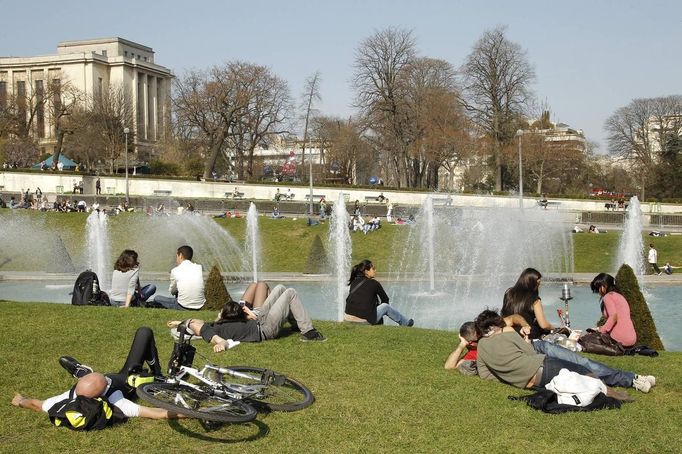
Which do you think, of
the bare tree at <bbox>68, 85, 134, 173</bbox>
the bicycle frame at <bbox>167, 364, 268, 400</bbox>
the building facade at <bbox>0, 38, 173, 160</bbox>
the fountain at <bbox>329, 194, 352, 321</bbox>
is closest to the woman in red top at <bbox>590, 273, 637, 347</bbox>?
the bicycle frame at <bbox>167, 364, 268, 400</bbox>

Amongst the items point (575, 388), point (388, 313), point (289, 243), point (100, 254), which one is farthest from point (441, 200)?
point (575, 388)

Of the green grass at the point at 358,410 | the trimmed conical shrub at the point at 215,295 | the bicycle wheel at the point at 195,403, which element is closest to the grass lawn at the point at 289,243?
the trimmed conical shrub at the point at 215,295

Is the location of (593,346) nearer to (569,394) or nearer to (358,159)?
(569,394)

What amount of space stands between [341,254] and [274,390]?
2252cm

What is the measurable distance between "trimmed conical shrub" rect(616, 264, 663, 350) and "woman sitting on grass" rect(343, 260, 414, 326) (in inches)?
143

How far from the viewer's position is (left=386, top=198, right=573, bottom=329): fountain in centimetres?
2498

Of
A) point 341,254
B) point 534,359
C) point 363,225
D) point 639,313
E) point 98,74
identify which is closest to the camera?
point 534,359

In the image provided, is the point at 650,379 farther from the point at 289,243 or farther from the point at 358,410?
the point at 289,243

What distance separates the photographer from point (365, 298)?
12.7 m

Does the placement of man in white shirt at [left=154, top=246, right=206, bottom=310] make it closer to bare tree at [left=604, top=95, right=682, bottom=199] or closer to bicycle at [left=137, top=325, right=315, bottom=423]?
bicycle at [left=137, top=325, right=315, bottom=423]

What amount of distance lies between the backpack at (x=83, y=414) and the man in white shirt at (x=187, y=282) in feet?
21.1

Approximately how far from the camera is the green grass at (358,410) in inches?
269

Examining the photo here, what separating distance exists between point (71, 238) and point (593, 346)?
3908cm

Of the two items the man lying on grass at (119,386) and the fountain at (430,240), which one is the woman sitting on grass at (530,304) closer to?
the man lying on grass at (119,386)
